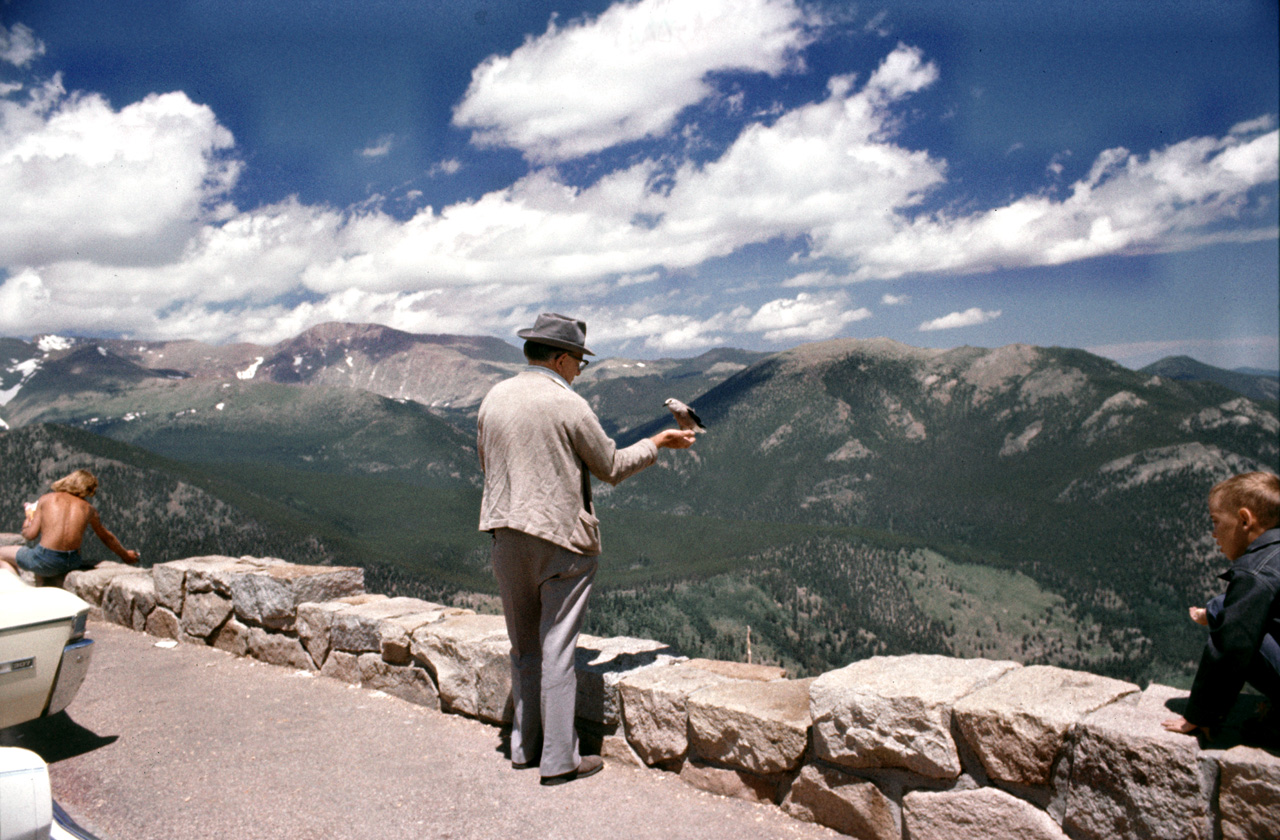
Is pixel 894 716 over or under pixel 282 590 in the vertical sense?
over

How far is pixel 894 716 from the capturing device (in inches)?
165

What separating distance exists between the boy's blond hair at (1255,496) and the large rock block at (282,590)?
708 cm

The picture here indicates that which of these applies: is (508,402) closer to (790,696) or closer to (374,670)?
(790,696)

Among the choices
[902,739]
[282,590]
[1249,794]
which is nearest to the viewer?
[1249,794]

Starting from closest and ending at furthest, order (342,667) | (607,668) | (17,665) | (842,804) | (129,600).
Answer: (842,804)
(17,665)
(607,668)
(342,667)
(129,600)

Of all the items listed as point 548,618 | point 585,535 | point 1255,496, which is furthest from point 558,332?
point 1255,496

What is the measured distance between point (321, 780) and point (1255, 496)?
18.3 feet

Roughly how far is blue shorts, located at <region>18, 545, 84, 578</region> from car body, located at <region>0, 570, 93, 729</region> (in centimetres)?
486

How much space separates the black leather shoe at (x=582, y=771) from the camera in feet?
16.9

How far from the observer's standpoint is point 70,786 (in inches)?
211

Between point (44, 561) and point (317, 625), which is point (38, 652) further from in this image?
point (44, 561)

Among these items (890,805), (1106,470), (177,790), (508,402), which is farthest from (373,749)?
(1106,470)

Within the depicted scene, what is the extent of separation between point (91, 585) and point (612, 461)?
9.52 meters

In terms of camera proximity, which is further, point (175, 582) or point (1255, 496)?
point (175, 582)
